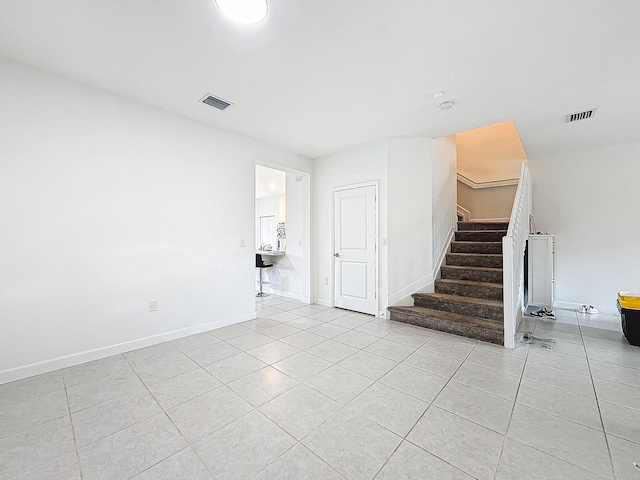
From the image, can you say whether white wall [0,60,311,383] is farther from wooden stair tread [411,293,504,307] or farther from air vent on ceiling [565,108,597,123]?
air vent on ceiling [565,108,597,123]

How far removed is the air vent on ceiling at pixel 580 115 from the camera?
327 cm

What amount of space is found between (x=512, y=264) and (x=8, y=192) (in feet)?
16.3

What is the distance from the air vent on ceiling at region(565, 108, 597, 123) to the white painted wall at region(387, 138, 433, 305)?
1670mm

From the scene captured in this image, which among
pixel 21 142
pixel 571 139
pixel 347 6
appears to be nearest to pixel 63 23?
pixel 21 142

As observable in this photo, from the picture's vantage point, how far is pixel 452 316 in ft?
11.7

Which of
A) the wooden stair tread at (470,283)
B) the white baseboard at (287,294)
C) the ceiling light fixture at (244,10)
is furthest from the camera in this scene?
the white baseboard at (287,294)

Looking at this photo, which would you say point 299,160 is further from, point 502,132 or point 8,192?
point 502,132

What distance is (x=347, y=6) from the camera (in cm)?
178

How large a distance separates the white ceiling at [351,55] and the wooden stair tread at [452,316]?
254 cm

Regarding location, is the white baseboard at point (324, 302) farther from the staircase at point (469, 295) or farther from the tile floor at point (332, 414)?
the tile floor at point (332, 414)

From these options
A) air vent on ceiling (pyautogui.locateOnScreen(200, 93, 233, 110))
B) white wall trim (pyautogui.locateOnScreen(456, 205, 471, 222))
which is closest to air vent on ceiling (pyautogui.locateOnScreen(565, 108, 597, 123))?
white wall trim (pyautogui.locateOnScreen(456, 205, 471, 222))

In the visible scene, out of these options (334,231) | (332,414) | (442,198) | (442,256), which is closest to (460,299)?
(442,256)

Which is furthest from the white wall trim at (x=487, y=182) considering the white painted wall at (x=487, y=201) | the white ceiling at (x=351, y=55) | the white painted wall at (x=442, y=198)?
the white ceiling at (x=351, y=55)

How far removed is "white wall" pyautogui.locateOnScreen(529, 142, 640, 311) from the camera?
4.31 meters
